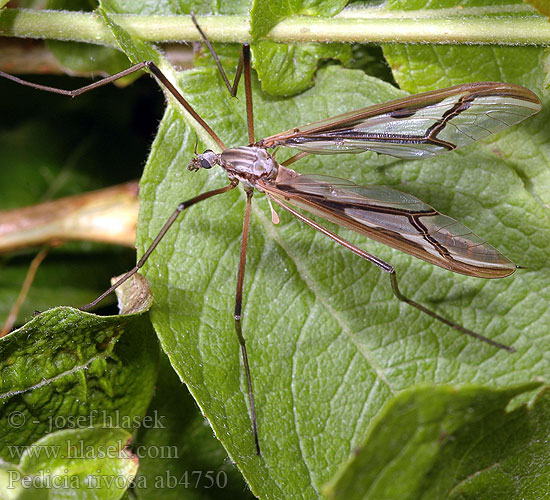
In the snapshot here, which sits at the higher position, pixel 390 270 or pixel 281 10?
pixel 281 10

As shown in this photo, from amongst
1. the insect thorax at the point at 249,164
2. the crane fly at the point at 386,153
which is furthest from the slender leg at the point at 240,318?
the insect thorax at the point at 249,164

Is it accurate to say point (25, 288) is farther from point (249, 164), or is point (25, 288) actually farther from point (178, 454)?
point (249, 164)

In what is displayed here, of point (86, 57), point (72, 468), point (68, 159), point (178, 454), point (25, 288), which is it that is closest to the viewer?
point (72, 468)

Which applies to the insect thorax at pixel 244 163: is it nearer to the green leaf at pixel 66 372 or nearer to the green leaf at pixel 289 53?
the green leaf at pixel 289 53

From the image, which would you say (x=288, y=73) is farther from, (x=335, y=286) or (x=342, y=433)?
(x=342, y=433)

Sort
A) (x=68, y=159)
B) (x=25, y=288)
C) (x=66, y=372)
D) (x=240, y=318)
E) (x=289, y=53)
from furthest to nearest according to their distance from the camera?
(x=68, y=159) < (x=25, y=288) < (x=289, y=53) < (x=240, y=318) < (x=66, y=372)

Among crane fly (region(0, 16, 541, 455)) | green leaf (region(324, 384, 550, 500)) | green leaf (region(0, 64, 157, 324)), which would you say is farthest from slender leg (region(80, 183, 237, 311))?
green leaf (region(324, 384, 550, 500))

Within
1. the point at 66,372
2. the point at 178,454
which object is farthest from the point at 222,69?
the point at 178,454
